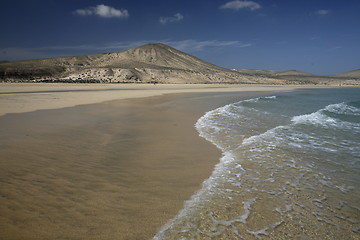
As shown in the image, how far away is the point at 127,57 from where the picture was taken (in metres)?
97.8

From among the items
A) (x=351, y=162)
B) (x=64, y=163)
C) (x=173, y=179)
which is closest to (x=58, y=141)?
(x=64, y=163)

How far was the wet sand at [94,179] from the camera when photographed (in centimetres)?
272

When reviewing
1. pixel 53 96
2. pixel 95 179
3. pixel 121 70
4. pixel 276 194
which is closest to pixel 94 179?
pixel 95 179

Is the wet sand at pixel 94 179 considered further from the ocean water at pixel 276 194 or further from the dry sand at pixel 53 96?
the dry sand at pixel 53 96

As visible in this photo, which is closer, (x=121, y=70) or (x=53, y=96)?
(x=53, y=96)

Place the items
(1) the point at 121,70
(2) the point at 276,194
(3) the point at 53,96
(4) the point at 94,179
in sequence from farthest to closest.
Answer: (1) the point at 121,70 → (3) the point at 53,96 → (4) the point at 94,179 → (2) the point at 276,194

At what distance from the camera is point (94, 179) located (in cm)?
391

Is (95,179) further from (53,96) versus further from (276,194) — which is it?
(53,96)

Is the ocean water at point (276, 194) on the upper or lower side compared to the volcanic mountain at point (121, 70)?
lower

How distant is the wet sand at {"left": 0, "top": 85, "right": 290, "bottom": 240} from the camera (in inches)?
107

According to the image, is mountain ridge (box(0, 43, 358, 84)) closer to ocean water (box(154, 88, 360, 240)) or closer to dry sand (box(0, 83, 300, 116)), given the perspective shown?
dry sand (box(0, 83, 300, 116))

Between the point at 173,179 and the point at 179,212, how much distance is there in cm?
100

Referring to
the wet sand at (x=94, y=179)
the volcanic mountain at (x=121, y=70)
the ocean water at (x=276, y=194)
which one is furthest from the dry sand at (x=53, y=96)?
the volcanic mountain at (x=121, y=70)

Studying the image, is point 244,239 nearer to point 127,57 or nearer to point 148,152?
point 148,152
